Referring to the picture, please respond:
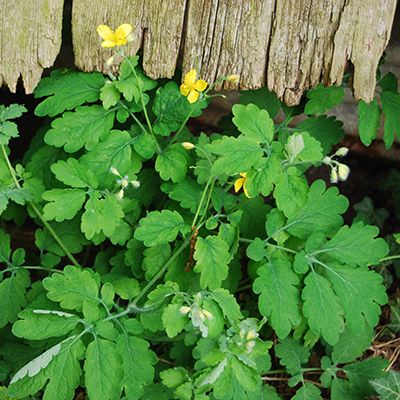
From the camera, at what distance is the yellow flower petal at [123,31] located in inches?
78.7

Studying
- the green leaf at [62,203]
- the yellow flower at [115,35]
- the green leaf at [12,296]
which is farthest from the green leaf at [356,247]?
the green leaf at [12,296]

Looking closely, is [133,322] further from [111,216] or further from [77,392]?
[77,392]

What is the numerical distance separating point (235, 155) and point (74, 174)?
56 cm

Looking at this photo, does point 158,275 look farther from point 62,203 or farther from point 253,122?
point 253,122

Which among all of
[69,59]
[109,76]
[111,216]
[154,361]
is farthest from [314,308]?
[69,59]

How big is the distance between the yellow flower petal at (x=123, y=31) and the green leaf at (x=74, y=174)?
0.44 metres

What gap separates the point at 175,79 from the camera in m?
2.39

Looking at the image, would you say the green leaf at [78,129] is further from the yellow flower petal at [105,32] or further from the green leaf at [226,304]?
the green leaf at [226,304]

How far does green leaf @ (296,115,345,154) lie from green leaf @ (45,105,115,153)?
759 mm

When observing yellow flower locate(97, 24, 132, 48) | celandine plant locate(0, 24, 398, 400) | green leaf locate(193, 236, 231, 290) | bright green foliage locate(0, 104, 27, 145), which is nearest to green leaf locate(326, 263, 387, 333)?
celandine plant locate(0, 24, 398, 400)

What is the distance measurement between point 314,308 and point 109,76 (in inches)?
42.8

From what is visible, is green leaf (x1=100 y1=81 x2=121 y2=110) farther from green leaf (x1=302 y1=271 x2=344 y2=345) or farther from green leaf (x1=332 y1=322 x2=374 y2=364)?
green leaf (x1=332 y1=322 x2=374 y2=364)

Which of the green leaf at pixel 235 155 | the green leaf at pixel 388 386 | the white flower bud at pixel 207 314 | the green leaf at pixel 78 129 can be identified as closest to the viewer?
the white flower bud at pixel 207 314

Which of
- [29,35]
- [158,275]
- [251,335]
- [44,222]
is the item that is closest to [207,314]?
[251,335]
